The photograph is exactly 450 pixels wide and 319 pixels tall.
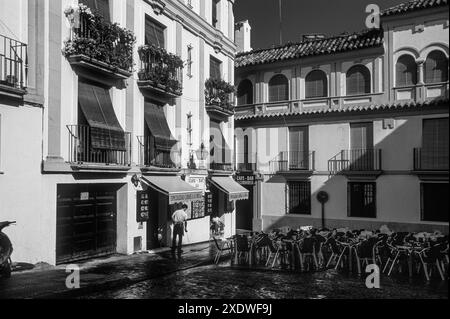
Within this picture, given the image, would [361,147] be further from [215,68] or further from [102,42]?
[102,42]

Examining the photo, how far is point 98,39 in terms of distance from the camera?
14406mm

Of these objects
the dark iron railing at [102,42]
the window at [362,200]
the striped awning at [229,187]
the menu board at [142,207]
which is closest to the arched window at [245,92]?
the striped awning at [229,187]

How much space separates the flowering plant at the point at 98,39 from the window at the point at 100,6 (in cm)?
64

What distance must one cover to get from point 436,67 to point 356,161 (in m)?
17.7

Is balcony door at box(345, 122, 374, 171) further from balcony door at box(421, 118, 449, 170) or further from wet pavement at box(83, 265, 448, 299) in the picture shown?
balcony door at box(421, 118, 449, 170)

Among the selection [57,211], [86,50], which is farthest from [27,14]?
[57,211]

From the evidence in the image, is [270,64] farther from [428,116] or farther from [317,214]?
[428,116]

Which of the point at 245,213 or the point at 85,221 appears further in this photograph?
the point at 245,213

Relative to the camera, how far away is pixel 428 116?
6.66 meters

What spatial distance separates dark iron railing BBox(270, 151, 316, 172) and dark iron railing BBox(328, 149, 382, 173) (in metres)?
1.19

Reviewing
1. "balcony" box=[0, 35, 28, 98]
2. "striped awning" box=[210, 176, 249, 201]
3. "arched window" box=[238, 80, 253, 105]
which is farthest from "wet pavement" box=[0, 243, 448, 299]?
"arched window" box=[238, 80, 253, 105]

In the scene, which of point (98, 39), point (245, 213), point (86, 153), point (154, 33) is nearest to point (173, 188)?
point (86, 153)

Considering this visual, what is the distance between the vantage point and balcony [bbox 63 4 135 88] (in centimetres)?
1374
